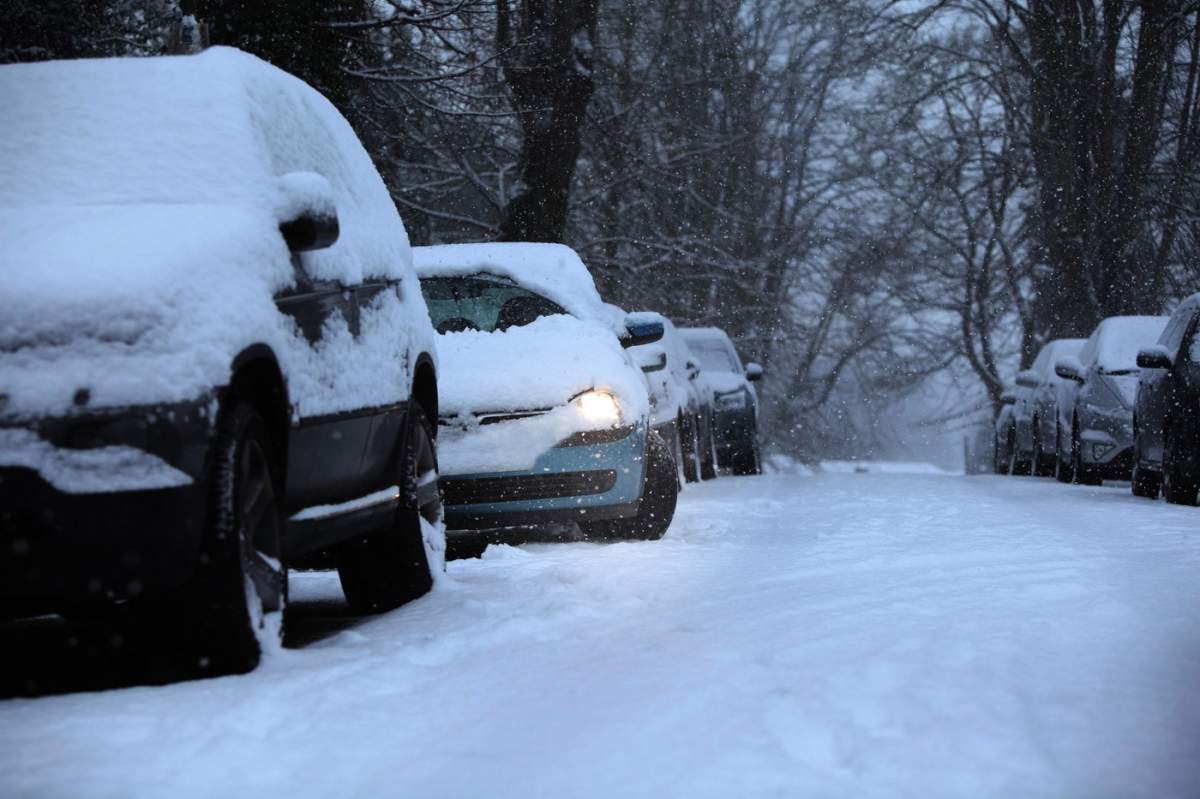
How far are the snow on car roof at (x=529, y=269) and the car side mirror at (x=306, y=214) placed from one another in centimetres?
470

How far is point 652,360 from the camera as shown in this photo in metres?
13.1

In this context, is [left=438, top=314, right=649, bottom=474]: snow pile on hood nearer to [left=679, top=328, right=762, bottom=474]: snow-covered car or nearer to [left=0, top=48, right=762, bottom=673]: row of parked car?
[left=0, top=48, right=762, bottom=673]: row of parked car

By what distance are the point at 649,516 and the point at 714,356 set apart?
14.7m

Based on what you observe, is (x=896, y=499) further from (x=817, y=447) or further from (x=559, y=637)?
(x=817, y=447)

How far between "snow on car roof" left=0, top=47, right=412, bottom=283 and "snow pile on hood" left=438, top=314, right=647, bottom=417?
2.86 m

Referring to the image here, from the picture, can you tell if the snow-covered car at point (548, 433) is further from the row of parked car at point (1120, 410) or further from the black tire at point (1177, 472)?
the row of parked car at point (1120, 410)

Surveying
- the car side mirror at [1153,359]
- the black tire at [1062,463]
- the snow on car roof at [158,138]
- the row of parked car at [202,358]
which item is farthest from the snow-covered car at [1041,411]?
the snow on car roof at [158,138]

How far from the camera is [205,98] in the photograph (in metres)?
5.95

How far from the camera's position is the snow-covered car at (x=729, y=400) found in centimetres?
2384

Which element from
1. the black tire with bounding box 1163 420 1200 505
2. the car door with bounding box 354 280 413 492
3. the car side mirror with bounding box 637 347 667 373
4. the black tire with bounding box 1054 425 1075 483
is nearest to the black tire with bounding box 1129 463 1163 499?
the black tire with bounding box 1163 420 1200 505

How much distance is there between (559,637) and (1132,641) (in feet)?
5.92

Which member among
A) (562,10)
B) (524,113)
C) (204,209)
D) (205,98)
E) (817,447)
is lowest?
(817,447)

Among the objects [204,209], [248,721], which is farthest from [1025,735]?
[204,209]

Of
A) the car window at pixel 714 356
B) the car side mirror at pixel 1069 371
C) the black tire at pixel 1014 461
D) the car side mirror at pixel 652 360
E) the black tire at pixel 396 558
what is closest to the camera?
the black tire at pixel 396 558
